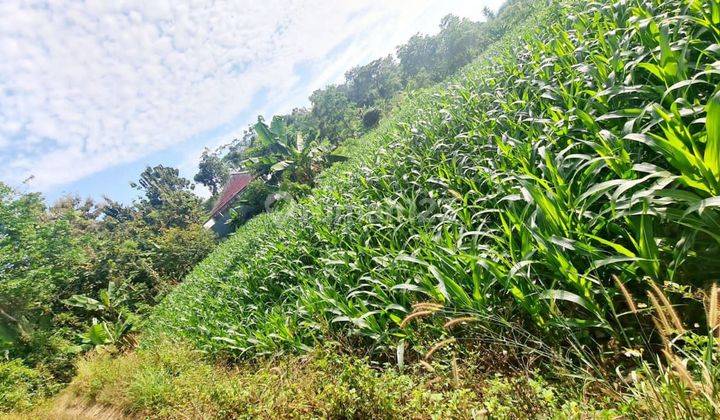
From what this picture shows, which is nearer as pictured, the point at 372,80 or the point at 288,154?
the point at 288,154

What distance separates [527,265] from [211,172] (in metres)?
62.6

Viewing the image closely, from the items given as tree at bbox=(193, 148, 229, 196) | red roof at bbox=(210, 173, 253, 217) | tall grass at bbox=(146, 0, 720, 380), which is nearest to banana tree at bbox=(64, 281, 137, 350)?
tall grass at bbox=(146, 0, 720, 380)

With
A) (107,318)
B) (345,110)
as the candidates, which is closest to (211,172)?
(345,110)

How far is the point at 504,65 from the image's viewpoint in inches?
209

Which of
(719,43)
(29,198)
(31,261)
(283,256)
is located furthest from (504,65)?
(29,198)

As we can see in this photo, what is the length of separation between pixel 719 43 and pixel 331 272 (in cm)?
392

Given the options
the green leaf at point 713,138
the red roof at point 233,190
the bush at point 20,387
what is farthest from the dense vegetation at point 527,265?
the red roof at point 233,190

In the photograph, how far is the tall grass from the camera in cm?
Result: 178

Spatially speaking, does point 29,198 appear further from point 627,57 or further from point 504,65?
point 627,57

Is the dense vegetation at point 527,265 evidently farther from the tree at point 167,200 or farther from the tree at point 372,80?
the tree at point 372,80

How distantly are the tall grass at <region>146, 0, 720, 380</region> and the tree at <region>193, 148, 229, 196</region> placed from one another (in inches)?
2283

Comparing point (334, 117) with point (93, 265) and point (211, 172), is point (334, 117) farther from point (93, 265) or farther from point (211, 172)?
point (211, 172)

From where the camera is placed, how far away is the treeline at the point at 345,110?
54.0 ft

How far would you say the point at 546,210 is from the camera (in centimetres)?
213
